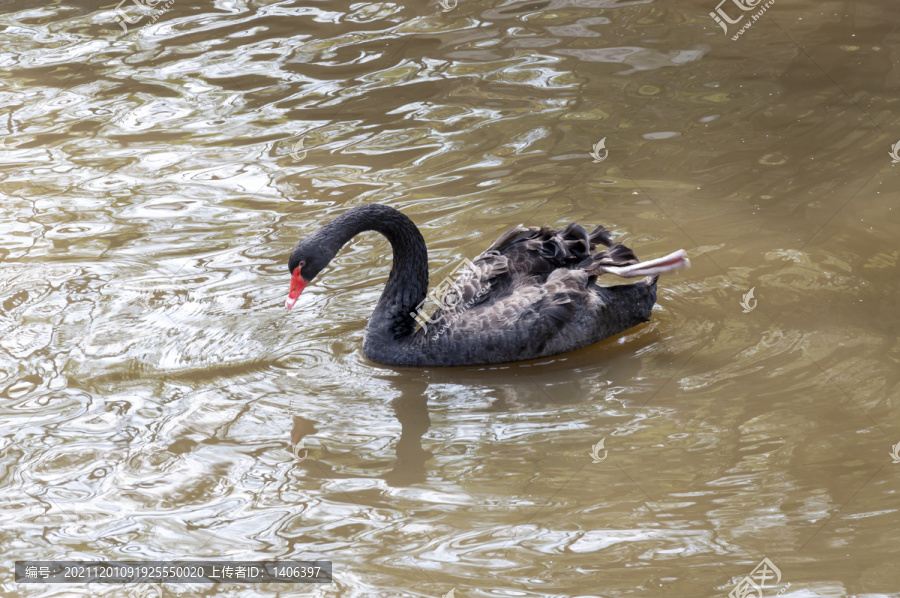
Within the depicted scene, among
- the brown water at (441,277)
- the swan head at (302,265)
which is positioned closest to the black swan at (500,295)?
the swan head at (302,265)

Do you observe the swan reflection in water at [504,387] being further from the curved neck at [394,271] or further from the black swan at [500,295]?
the curved neck at [394,271]

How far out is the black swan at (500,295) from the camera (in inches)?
228

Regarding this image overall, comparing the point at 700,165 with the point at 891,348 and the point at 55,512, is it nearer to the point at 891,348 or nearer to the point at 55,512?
the point at 891,348

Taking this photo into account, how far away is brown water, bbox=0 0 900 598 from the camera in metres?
4.39

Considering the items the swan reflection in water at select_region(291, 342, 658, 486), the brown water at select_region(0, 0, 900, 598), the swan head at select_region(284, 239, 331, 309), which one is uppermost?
the swan head at select_region(284, 239, 331, 309)

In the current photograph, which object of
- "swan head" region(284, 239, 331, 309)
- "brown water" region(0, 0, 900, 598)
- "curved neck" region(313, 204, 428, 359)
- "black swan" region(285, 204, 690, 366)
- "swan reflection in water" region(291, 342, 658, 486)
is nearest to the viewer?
"brown water" region(0, 0, 900, 598)

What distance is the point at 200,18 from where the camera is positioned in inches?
476

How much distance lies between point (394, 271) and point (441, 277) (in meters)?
0.71

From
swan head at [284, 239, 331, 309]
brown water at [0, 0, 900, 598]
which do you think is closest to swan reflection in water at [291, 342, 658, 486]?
brown water at [0, 0, 900, 598]

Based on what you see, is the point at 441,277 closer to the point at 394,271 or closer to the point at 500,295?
the point at 394,271

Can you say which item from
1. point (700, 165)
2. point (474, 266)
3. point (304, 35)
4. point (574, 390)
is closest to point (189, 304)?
point (474, 266)

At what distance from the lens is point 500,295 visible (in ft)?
19.8

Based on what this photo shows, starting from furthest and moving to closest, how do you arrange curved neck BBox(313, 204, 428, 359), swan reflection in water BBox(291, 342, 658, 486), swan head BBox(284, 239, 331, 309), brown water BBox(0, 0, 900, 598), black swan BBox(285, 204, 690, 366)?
curved neck BBox(313, 204, 428, 359) < black swan BBox(285, 204, 690, 366) < swan head BBox(284, 239, 331, 309) < swan reflection in water BBox(291, 342, 658, 486) < brown water BBox(0, 0, 900, 598)

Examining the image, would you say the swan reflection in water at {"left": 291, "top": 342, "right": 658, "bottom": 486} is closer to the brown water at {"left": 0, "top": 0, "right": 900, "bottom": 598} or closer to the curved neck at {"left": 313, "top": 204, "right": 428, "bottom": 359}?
the brown water at {"left": 0, "top": 0, "right": 900, "bottom": 598}
